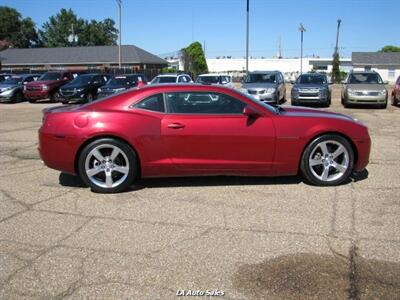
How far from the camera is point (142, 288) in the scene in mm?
3451

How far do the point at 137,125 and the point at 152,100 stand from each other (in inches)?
16.2

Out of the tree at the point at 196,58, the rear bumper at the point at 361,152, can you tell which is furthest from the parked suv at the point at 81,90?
the tree at the point at 196,58

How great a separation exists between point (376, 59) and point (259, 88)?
62912 mm

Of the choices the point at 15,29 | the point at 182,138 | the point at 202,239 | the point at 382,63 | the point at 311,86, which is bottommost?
the point at 202,239

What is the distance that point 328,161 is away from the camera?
6.14 meters

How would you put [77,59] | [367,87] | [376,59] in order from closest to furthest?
[367,87] → [77,59] → [376,59]

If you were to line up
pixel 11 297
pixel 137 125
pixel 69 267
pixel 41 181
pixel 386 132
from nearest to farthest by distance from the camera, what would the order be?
pixel 11 297, pixel 69 267, pixel 137 125, pixel 41 181, pixel 386 132

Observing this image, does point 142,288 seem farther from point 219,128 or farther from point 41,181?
point 41,181

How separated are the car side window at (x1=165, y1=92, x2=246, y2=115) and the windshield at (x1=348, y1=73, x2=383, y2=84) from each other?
15065 millimetres

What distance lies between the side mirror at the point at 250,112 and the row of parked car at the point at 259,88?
1033cm

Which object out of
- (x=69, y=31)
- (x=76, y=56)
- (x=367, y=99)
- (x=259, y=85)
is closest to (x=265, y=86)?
(x=259, y=85)

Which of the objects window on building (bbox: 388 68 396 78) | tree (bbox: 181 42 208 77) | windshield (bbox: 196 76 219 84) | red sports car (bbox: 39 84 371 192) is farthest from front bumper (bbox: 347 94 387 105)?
window on building (bbox: 388 68 396 78)

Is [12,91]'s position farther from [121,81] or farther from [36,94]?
[121,81]

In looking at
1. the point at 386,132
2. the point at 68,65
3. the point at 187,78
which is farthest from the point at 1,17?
the point at 386,132
